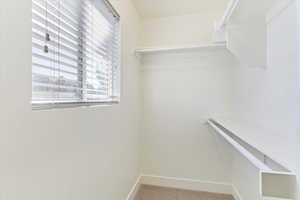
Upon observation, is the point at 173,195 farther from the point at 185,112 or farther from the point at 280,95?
the point at 280,95

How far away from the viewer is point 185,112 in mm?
2408

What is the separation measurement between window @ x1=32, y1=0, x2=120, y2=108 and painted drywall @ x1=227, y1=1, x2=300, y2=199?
1.12 m

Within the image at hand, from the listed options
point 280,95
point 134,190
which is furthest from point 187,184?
point 280,95

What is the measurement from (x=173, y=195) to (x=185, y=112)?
3.44 feet

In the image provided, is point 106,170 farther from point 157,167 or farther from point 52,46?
point 157,167

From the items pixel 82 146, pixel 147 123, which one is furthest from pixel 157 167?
pixel 82 146

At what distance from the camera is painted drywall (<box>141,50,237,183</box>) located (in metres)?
2.32

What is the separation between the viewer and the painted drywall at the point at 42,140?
2.14 ft

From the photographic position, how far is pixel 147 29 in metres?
2.51

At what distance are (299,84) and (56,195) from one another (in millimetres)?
1304

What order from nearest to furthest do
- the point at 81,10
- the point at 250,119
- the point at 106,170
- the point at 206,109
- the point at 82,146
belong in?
the point at 82,146 < the point at 81,10 < the point at 106,170 < the point at 250,119 < the point at 206,109

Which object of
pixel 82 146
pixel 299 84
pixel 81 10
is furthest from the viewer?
pixel 81 10

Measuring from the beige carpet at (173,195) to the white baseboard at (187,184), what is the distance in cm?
6

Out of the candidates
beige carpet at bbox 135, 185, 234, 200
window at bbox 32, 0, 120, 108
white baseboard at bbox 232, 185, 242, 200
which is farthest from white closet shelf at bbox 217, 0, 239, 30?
beige carpet at bbox 135, 185, 234, 200
